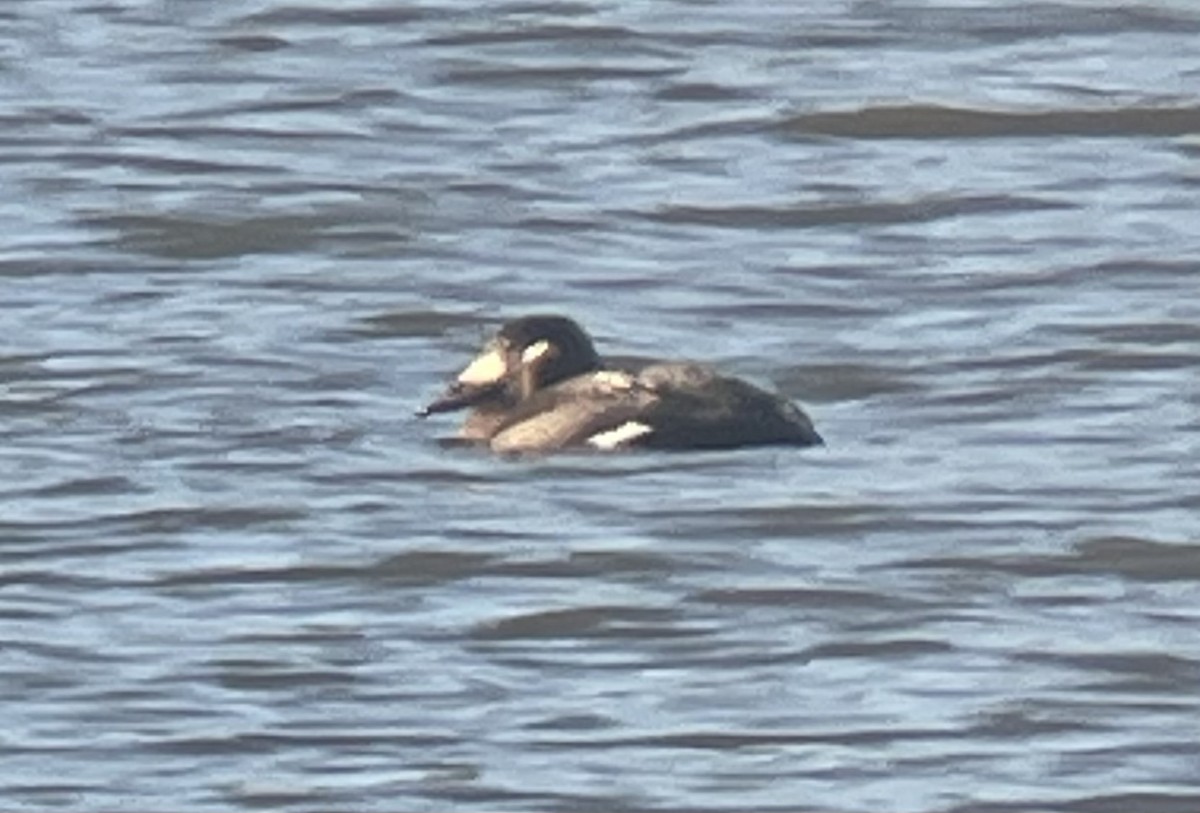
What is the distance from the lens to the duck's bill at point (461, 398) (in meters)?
16.5

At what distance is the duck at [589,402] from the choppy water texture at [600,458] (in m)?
0.10

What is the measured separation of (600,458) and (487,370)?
563mm

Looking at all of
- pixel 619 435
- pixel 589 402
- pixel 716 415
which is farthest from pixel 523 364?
pixel 716 415

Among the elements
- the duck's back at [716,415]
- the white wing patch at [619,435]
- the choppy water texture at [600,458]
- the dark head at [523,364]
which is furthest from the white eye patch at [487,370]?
the duck's back at [716,415]

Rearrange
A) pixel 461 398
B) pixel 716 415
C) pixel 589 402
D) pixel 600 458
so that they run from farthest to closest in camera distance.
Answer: pixel 461 398
pixel 589 402
pixel 600 458
pixel 716 415

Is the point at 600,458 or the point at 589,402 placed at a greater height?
the point at 589,402

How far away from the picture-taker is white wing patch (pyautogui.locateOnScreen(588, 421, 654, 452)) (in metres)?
16.1

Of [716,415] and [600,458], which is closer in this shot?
[716,415]

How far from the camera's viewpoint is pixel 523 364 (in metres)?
16.6

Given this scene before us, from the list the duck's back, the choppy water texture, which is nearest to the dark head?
the choppy water texture

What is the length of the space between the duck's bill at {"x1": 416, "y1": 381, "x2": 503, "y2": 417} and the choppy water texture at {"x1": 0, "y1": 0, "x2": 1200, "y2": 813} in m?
0.08

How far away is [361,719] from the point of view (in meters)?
13.3

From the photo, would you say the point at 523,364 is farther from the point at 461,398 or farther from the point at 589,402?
the point at 589,402

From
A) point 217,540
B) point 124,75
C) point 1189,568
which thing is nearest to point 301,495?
point 217,540
